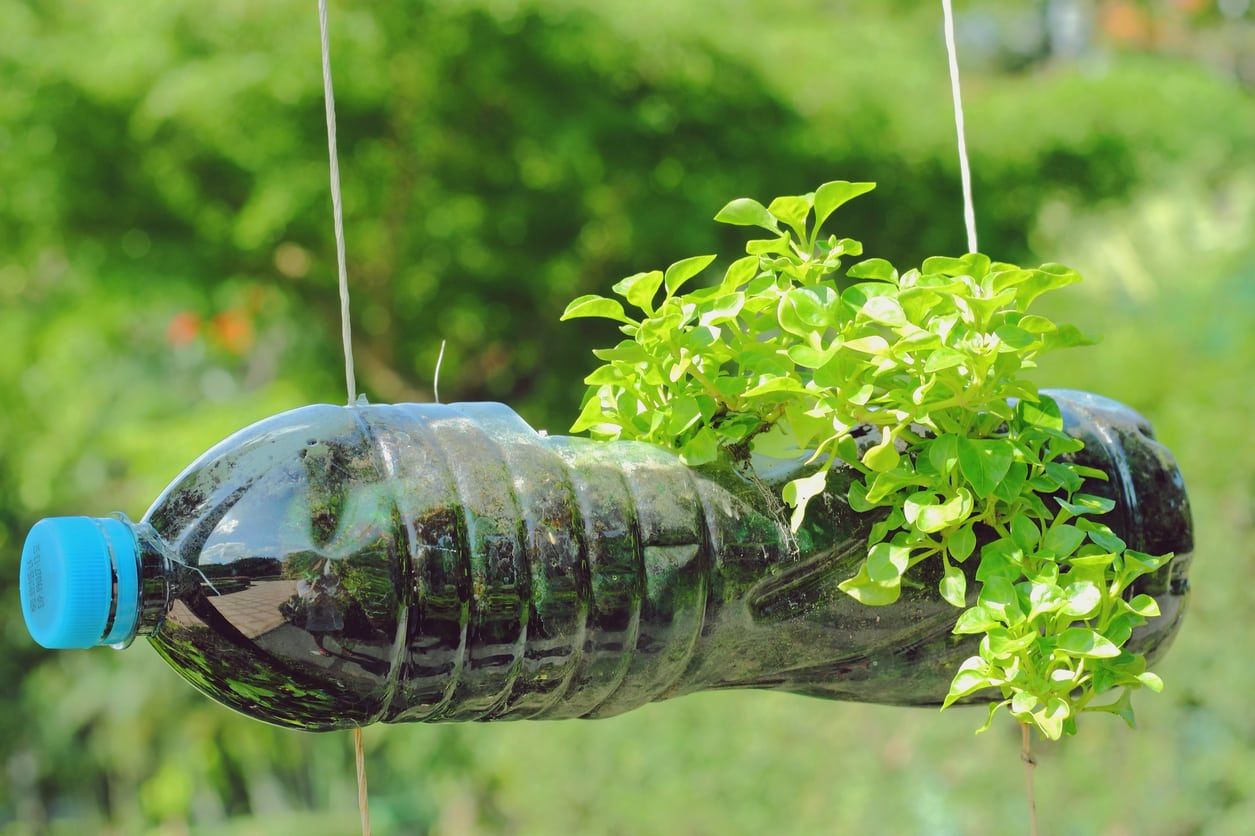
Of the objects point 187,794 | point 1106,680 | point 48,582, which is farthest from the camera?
point 187,794

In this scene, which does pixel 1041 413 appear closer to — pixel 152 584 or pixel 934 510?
pixel 934 510

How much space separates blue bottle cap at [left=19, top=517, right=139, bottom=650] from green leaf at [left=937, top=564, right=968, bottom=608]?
12.8 inches

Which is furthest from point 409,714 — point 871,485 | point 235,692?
point 871,485

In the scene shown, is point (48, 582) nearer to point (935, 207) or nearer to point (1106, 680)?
point (1106, 680)

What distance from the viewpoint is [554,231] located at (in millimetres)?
4078

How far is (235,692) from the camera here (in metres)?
0.52

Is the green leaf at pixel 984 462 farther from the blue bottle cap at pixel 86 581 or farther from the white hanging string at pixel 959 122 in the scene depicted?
the blue bottle cap at pixel 86 581

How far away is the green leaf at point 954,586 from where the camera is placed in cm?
60

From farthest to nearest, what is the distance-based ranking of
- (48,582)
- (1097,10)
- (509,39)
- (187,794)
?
(1097,10) < (187,794) < (509,39) < (48,582)

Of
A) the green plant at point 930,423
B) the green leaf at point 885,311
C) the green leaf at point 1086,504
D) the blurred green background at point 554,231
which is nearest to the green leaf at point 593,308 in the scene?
the green plant at point 930,423

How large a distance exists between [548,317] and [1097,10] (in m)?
5.05

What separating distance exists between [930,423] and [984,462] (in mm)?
28

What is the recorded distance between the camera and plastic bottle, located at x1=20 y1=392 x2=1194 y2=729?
511 millimetres

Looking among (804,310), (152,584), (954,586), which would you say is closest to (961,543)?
(954,586)
